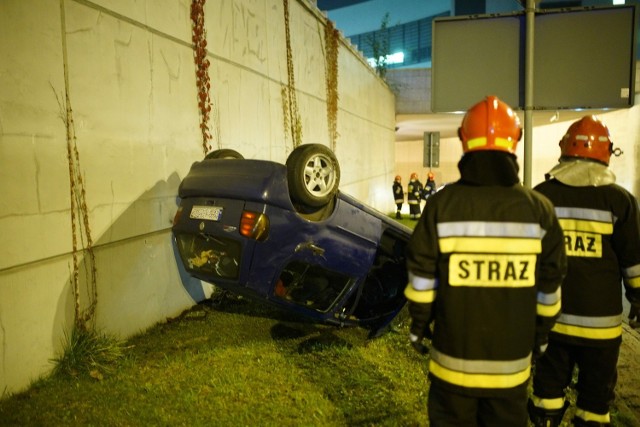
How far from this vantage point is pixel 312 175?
10.5ft

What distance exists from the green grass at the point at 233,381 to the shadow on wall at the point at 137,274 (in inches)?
7.6

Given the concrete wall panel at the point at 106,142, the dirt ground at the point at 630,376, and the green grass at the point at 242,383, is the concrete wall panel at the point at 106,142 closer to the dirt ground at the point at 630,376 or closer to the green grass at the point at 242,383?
the green grass at the point at 242,383

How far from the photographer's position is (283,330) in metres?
4.46

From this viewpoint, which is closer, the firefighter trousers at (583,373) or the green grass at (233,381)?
the firefighter trousers at (583,373)

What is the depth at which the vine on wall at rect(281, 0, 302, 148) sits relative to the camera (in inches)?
298

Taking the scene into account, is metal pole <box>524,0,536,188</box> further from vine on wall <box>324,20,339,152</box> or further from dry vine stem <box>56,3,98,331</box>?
vine on wall <box>324,20,339,152</box>

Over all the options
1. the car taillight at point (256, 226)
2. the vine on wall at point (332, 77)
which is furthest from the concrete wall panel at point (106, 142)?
the vine on wall at point (332, 77)

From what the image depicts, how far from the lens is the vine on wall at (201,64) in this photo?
5086mm

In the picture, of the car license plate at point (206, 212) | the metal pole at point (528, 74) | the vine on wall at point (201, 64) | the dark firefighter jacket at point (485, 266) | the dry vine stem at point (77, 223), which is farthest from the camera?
the vine on wall at point (201, 64)

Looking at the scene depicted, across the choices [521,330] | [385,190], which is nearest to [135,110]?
[521,330]

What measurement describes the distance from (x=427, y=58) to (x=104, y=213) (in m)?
39.0

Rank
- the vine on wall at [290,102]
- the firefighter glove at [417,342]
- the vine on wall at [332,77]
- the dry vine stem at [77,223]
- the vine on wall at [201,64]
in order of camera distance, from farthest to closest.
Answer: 1. the vine on wall at [332,77]
2. the vine on wall at [290,102]
3. the vine on wall at [201,64]
4. the dry vine stem at [77,223]
5. the firefighter glove at [417,342]

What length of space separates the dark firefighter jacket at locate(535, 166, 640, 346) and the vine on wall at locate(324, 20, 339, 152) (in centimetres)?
768

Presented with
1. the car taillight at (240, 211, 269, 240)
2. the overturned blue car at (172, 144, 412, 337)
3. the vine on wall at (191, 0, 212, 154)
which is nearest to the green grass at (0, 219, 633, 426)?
the overturned blue car at (172, 144, 412, 337)
